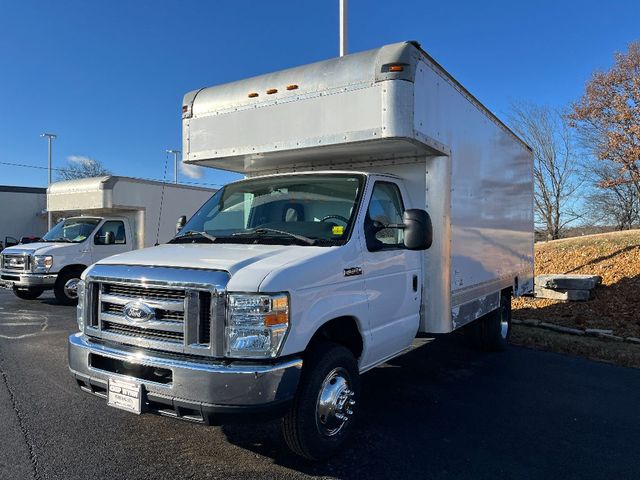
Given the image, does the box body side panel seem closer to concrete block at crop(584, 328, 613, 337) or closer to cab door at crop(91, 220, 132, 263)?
concrete block at crop(584, 328, 613, 337)

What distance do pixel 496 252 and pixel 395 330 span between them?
2911mm

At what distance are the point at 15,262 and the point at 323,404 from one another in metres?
10.3

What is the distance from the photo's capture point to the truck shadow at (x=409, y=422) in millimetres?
3607

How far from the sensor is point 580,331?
8.75 metres

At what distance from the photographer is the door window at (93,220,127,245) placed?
1173 centimetres

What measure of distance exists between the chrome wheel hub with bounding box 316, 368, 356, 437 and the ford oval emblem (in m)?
1.25

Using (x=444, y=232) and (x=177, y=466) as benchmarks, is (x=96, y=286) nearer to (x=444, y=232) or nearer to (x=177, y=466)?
(x=177, y=466)

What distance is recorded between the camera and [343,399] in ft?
12.0

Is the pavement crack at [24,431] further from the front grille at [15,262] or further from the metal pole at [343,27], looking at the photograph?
the metal pole at [343,27]

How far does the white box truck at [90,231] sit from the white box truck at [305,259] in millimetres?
7119

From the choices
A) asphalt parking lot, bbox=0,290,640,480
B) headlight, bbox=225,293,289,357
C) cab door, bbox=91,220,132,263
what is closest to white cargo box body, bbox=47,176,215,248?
cab door, bbox=91,220,132,263

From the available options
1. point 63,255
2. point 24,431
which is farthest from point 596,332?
point 63,255

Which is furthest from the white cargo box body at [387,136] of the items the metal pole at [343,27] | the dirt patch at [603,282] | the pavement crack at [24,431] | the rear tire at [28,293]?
the rear tire at [28,293]

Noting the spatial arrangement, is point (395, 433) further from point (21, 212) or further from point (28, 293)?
point (21, 212)
